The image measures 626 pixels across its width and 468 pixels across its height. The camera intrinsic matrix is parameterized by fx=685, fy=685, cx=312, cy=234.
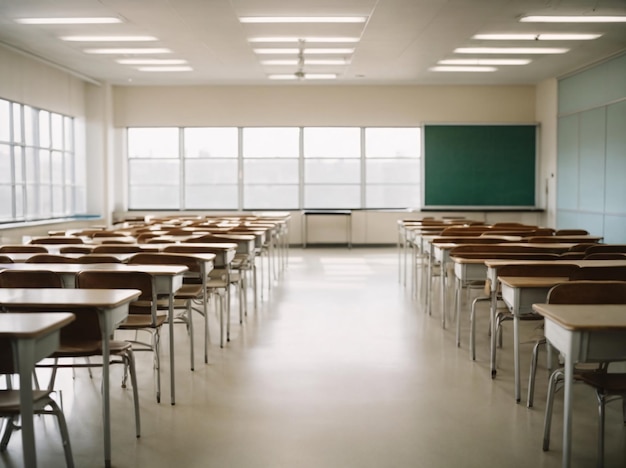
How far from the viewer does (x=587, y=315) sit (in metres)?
2.97

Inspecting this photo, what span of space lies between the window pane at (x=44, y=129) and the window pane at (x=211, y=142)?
3477 mm

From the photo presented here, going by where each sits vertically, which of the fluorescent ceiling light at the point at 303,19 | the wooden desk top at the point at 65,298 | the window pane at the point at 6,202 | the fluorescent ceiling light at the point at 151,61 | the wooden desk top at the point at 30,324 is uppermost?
the fluorescent ceiling light at the point at 151,61

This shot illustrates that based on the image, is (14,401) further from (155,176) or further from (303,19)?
(155,176)

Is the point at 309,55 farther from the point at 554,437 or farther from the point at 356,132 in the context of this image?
the point at 554,437

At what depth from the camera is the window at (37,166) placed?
37.7ft

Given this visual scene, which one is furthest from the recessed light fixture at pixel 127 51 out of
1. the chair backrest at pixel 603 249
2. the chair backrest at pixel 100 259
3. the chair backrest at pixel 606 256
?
the chair backrest at pixel 606 256

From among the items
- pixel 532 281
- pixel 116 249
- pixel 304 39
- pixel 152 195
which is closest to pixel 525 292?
pixel 532 281

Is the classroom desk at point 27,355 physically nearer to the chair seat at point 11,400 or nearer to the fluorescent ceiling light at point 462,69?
the chair seat at point 11,400

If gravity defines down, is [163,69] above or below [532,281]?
above

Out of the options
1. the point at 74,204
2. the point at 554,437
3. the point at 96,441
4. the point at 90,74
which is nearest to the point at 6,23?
the point at 90,74

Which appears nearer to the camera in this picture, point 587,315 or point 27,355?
point 27,355

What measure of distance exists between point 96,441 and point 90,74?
39.2 ft

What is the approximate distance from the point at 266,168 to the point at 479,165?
490cm

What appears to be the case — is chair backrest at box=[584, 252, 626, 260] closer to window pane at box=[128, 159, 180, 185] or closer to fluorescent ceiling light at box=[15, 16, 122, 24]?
fluorescent ceiling light at box=[15, 16, 122, 24]
